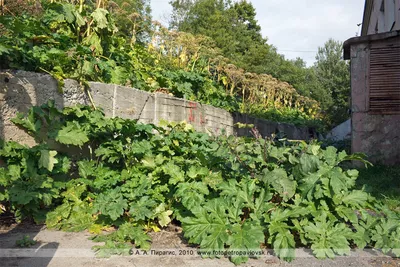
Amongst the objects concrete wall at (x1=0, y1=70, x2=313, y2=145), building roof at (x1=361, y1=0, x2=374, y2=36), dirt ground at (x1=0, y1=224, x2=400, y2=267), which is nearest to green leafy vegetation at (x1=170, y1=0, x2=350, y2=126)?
building roof at (x1=361, y1=0, x2=374, y2=36)

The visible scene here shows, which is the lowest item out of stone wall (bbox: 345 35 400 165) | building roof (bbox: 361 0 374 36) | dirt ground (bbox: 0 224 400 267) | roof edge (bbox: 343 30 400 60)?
dirt ground (bbox: 0 224 400 267)

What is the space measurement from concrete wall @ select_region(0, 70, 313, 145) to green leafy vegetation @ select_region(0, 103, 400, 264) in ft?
0.66

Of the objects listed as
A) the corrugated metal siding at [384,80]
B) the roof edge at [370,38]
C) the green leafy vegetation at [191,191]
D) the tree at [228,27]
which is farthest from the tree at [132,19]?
the tree at [228,27]

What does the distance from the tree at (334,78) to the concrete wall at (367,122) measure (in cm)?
1575

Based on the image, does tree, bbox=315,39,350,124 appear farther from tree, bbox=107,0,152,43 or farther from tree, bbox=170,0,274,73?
tree, bbox=107,0,152,43

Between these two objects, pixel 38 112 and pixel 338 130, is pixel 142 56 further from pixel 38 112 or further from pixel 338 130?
pixel 338 130

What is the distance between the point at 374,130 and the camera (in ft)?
27.1

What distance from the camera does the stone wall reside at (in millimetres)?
8117

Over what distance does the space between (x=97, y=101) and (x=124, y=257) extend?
8.83 ft

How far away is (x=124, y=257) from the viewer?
11.6 feet

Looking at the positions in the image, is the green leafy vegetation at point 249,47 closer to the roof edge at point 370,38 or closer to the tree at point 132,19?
the tree at point 132,19

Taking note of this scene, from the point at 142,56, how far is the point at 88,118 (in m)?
4.07

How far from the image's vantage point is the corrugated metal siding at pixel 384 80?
818 centimetres

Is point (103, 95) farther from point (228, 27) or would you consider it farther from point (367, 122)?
point (228, 27)
